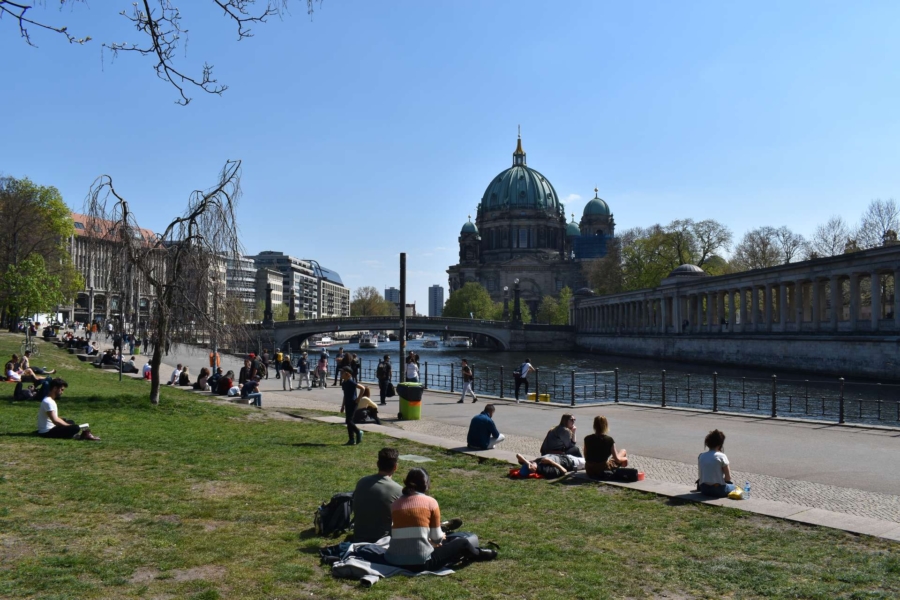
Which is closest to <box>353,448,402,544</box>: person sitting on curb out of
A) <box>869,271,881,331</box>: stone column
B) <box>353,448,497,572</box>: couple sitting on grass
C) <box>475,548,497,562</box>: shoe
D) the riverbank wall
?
<box>353,448,497,572</box>: couple sitting on grass

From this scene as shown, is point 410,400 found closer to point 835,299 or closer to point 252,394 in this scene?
point 252,394

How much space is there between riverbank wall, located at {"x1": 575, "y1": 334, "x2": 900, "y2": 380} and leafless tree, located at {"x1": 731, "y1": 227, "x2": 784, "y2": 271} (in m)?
18.2

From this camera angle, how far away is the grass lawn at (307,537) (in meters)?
6.79

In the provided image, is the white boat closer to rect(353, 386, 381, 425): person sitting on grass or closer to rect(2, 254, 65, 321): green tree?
rect(2, 254, 65, 321): green tree

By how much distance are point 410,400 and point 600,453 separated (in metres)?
9.61

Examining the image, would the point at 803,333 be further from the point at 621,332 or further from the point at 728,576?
the point at 728,576

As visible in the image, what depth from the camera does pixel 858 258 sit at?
5244 centimetres

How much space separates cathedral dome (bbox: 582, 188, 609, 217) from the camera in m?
190

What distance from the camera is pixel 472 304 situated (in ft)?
504

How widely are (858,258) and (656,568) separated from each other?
5206 cm

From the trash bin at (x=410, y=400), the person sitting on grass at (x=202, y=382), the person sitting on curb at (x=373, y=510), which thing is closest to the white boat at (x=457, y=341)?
the person sitting on grass at (x=202, y=382)

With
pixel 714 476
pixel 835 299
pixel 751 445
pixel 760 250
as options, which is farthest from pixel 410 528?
pixel 760 250

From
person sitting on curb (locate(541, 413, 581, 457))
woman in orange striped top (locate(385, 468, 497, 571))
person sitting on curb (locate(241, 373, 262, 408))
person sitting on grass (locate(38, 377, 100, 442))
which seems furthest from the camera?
person sitting on curb (locate(241, 373, 262, 408))

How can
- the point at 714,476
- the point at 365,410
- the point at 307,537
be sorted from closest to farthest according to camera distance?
the point at 307,537
the point at 714,476
the point at 365,410
